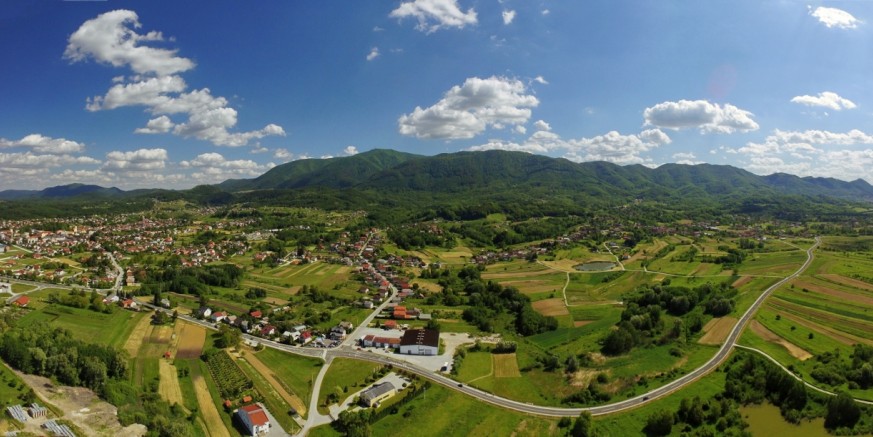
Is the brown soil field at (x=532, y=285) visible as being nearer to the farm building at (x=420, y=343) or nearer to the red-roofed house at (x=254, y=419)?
the farm building at (x=420, y=343)

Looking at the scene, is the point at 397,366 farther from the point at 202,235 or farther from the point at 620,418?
the point at 202,235

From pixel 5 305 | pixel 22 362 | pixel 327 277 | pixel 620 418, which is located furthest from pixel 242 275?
pixel 620 418

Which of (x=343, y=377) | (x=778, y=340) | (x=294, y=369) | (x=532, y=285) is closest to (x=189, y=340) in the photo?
(x=294, y=369)

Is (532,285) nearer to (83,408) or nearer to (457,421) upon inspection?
(457,421)

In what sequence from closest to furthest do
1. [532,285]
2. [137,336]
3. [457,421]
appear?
[457,421] < [137,336] < [532,285]

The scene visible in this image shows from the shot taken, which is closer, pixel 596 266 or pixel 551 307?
pixel 551 307

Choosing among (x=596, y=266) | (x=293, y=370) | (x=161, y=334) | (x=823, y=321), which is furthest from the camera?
(x=596, y=266)
